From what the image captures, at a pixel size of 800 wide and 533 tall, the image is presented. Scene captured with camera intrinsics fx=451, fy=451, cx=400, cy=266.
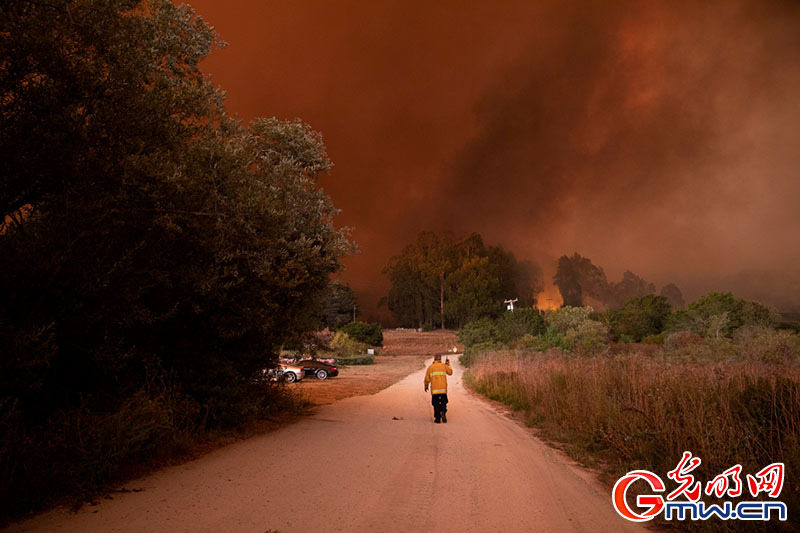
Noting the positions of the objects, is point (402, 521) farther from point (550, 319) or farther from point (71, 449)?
point (550, 319)

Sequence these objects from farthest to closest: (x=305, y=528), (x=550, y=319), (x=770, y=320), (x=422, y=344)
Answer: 1. (x=422, y=344)
2. (x=550, y=319)
3. (x=770, y=320)
4. (x=305, y=528)

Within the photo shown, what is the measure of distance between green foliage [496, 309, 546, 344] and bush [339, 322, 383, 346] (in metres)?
23.4

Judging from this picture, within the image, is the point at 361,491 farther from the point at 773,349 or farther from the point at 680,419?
the point at 773,349

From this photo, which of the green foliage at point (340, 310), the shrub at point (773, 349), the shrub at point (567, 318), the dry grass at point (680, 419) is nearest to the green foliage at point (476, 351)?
the shrub at point (567, 318)

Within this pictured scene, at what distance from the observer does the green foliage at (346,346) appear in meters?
58.4

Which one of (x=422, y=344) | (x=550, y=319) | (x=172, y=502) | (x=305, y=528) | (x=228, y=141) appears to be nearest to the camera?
(x=305, y=528)

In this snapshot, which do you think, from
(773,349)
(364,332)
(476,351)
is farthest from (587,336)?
(364,332)

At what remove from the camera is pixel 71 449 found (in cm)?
577

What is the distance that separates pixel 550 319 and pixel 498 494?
5849 centimetres

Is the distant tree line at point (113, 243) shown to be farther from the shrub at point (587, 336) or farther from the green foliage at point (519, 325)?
the green foliage at point (519, 325)

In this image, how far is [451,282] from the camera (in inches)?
4124

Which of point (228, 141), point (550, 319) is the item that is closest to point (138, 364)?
point (228, 141)

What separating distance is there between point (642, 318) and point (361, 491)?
64313 millimetres

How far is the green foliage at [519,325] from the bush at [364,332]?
76.8ft
